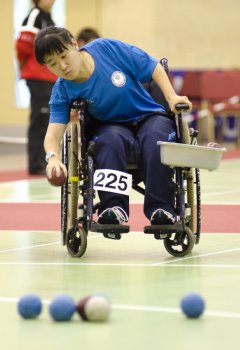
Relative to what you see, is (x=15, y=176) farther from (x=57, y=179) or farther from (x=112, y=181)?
(x=57, y=179)

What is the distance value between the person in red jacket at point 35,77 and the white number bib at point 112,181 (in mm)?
4924

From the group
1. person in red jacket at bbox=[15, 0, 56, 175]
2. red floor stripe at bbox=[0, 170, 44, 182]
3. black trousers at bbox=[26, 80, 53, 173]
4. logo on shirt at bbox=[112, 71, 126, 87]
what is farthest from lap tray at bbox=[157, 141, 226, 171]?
black trousers at bbox=[26, 80, 53, 173]

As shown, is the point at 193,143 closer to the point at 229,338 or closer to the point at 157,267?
the point at 157,267

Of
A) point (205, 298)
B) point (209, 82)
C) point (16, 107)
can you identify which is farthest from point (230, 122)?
point (205, 298)

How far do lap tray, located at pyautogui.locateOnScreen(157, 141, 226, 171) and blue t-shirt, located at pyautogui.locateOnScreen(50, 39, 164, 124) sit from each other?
0.51 metres

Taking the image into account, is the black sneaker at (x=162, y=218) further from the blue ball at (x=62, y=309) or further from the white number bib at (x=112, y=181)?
the blue ball at (x=62, y=309)

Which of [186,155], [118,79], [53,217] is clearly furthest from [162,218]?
[53,217]

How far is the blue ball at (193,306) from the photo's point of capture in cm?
372

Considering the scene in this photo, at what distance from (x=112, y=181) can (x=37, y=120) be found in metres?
5.26

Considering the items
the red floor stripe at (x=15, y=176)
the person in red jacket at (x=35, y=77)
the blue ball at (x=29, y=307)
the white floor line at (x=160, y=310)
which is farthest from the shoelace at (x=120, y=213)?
the person in red jacket at (x=35, y=77)

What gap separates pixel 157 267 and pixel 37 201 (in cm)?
307

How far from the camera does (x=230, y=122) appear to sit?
1547 centimetres

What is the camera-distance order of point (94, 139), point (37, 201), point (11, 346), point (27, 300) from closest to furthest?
point (11, 346)
point (27, 300)
point (94, 139)
point (37, 201)

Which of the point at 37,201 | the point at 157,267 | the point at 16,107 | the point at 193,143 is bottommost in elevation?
the point at 16,107
